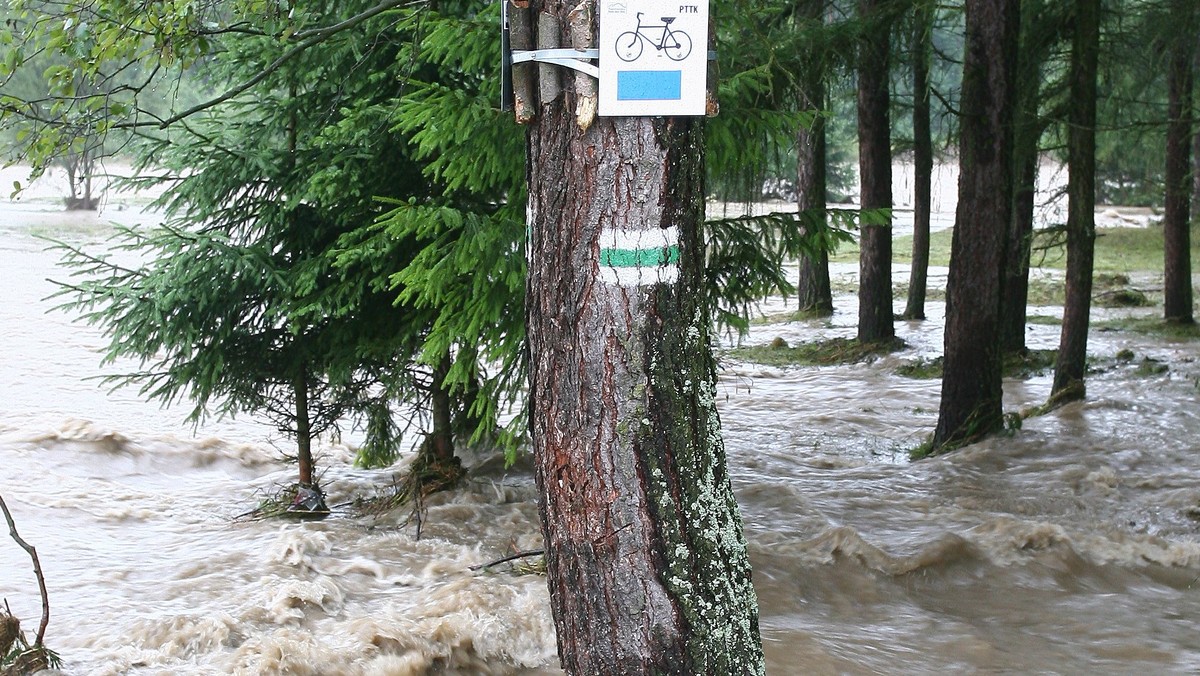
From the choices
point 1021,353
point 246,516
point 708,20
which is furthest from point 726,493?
point 1021,353

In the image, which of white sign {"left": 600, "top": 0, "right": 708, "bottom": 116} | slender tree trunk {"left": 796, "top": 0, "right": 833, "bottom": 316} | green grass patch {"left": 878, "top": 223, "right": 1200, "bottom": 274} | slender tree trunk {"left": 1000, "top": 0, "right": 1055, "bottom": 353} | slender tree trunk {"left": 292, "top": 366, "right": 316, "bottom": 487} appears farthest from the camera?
green grass patch {"left": 878, "top": 223, "right": 1200, "bottom": 274}

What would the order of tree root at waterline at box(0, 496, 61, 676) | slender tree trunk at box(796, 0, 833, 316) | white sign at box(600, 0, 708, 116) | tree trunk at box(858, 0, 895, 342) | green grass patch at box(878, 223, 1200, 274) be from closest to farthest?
white sign at box(600, 0, 708, 116), tree root at waterline at box(0, 496, 61, 676), slender tree trunk at box(796, 0, 833, 316), tree trunk at box(858, 0, 895, 342), green grass patch at box(878, 223, 1200, 274)

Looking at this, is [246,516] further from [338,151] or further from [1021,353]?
[1021,353]

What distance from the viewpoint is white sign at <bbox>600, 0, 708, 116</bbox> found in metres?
3.06

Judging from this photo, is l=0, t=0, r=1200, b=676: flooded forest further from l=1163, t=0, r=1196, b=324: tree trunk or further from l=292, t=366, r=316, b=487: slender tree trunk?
l=1163, t=0, r=1196, b=324: tree trunk

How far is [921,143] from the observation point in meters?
15.0

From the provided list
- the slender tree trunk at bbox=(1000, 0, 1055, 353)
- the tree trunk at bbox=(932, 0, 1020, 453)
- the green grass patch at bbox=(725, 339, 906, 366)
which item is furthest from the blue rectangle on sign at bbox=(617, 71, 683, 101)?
the green grass patch at bbox=(725, 339, 906, 366)

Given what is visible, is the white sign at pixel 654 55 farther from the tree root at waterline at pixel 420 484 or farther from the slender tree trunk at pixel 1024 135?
the slender tree trunk at pixel 1024 135

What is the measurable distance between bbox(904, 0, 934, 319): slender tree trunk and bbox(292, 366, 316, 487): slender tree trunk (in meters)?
6.61

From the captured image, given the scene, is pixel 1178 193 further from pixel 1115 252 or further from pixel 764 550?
pixel 1115 252

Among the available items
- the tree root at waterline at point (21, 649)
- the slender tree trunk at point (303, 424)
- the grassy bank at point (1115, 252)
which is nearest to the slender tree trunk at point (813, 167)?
the slender tree trunk at point (303, 424)

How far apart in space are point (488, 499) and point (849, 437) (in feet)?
14.0

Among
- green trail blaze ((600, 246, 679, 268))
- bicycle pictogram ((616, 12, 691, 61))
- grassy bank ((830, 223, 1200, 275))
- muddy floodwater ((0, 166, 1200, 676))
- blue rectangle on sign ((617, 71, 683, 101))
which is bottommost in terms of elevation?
muddy floodwater ((0, 166, 1200, 676))

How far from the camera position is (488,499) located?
822 cm
